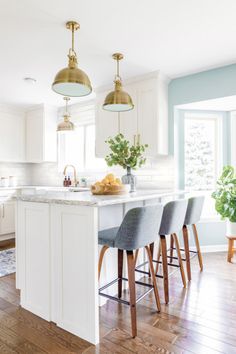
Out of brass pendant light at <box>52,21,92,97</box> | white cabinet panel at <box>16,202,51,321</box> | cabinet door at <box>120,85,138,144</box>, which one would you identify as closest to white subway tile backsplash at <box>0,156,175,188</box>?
cabinet door at <box>120,85,138,144</box>

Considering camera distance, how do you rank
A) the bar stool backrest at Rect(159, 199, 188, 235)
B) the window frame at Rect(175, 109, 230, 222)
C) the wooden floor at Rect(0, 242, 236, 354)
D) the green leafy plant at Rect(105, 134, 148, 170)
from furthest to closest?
the window frame at Rect(175, 109, 230, 222)
the green leafy plant at Rect(105, 134, 148, 170)
the bar stool backrest at Rect(159, 199, 188, 235)
the wooden floor at Rect(0, 242, 236, 354)

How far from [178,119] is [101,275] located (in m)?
2.55

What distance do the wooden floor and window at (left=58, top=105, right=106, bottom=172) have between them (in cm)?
271

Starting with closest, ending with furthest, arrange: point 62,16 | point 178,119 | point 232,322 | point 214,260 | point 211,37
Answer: point 232,322, point 62,16, point 211,37, point 214,260, point 178,119

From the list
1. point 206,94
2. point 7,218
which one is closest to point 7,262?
point 7,218

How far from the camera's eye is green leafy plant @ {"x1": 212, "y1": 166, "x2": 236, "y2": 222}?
337 centimetres

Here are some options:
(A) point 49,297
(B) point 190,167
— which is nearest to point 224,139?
(B) point 190,167

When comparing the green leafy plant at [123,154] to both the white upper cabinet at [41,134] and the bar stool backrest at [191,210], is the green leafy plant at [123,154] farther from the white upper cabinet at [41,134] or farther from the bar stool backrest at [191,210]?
the white upper cabinet at [41,134]

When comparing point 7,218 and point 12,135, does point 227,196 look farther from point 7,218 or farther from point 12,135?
point 12,135

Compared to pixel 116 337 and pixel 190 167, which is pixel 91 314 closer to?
pixel 116 337

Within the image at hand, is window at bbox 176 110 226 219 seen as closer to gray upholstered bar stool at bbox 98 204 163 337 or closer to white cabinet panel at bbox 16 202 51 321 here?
gray upholstered bar stool at bbox 98 204 163 337

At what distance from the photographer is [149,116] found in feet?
11.6

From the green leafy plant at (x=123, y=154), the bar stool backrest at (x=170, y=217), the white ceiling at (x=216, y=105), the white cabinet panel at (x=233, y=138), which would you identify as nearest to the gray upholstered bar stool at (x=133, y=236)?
the bar stool backrest at (x=170, y=217)

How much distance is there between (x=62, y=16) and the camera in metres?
2.22
